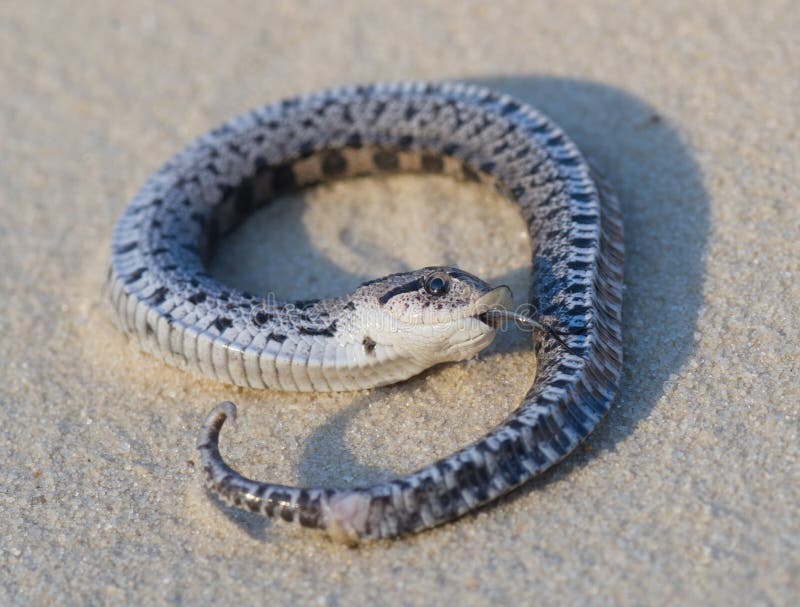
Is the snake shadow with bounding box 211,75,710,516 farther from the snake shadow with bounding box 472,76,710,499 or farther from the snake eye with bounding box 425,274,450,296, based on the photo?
the snake eye with bounding box 425,274,450,296

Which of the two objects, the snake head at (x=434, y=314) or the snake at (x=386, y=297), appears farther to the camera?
the snake head at (x=434, y=314)

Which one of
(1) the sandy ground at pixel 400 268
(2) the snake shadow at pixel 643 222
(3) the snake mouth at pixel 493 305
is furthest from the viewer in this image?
(2) the snake shadow at pixel 643 222

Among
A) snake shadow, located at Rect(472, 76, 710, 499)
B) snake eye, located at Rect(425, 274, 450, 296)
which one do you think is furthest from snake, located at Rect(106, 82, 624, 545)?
snake shadow, located at Rect(472, 76, 710, 499)

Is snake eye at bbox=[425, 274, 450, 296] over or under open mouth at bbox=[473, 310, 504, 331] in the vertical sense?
over

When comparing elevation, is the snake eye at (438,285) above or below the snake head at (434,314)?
above

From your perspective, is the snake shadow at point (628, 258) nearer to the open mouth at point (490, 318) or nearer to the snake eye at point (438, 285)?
the open mouth at point (490, 318)

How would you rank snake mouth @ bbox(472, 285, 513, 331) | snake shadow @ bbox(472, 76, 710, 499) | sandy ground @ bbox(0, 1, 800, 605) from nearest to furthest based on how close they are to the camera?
1. sandy ground @ bbox(0, 1, 800, 605)
2. snake mouth @ bbox(472, 285, 513, 331)
3. snake shadow @ bbox(472, 76, 710, 499)

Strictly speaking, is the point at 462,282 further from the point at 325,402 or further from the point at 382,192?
the point at 382,192

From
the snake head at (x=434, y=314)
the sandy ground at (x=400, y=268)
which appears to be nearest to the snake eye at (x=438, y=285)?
the snake head at (x=434, y=314)
